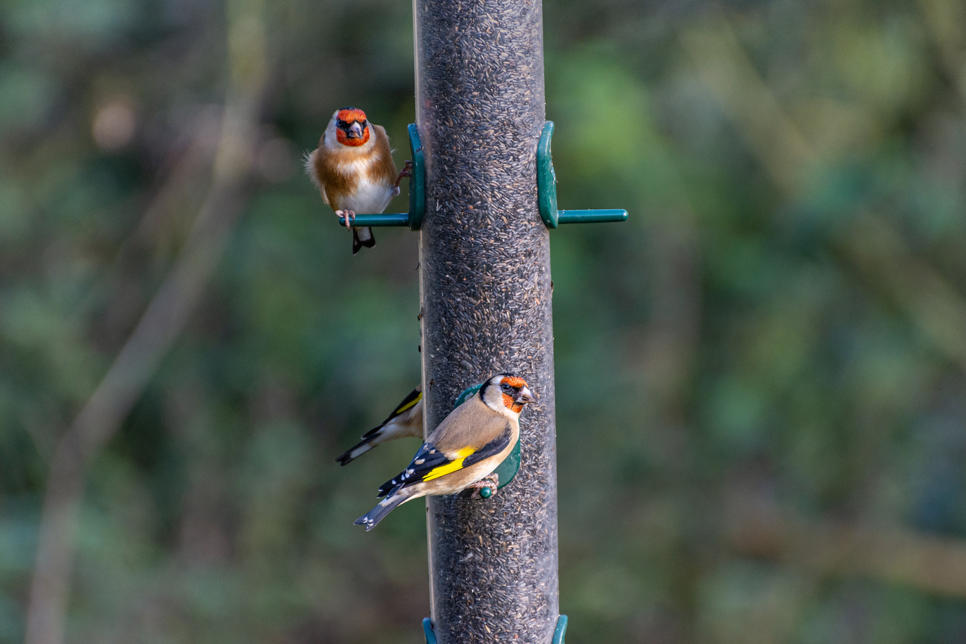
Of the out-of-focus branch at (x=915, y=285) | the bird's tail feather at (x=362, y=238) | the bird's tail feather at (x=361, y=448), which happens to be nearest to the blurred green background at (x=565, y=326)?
the out-of-focus branch at (x=915, y=285)

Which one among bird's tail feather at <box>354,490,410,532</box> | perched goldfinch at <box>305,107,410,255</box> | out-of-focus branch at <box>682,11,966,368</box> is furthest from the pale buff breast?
out-of-focus branch at <box>682,11,966,368</box>

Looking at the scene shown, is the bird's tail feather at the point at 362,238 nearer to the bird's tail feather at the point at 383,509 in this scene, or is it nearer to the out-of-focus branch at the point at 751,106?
the bird's tail feather at the point at 383,509

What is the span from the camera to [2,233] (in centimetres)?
885

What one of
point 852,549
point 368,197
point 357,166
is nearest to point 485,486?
point 368,197

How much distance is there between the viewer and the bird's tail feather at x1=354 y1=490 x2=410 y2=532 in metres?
3.39

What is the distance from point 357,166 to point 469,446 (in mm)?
1674

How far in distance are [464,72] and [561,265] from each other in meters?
5.25

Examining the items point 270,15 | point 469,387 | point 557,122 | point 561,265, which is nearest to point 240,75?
point 270,15

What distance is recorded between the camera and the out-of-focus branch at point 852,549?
873cm

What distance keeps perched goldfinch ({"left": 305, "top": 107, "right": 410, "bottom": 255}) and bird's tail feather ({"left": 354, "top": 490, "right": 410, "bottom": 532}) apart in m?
1.53

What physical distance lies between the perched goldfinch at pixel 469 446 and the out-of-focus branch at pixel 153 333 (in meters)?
4.95

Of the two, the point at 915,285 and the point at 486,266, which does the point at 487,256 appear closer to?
the point at 486,266

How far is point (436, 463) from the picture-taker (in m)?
3.73

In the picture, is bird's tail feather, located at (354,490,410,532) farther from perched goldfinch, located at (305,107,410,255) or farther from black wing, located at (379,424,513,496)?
perched goldfinch, located at (305,107,410,255)
